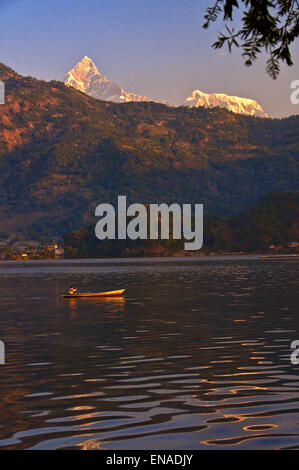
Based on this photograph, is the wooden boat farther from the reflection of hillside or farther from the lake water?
the lake water

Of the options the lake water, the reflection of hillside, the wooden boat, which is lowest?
the reflection of hillside

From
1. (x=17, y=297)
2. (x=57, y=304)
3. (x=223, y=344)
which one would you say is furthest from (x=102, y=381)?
(x=17, y=297)

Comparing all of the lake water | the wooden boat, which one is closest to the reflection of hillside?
the wooden boat

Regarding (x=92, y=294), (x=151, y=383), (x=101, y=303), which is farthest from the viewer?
(x=92, y=294)

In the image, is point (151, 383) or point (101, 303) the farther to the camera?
point (101, 303)

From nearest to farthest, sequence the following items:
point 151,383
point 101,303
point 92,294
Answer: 1. point 151,383
2. point 101,303
3. point 92,294

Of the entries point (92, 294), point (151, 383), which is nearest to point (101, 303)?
point (92, 294)

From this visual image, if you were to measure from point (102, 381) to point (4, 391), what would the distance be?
168 inches

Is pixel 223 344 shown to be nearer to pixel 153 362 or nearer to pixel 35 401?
pixel 153 362

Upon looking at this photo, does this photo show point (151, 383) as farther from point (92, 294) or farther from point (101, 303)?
point (92, 294)

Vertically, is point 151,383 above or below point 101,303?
above

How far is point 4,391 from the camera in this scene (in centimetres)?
3161

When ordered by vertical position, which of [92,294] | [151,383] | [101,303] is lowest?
[101,303]
